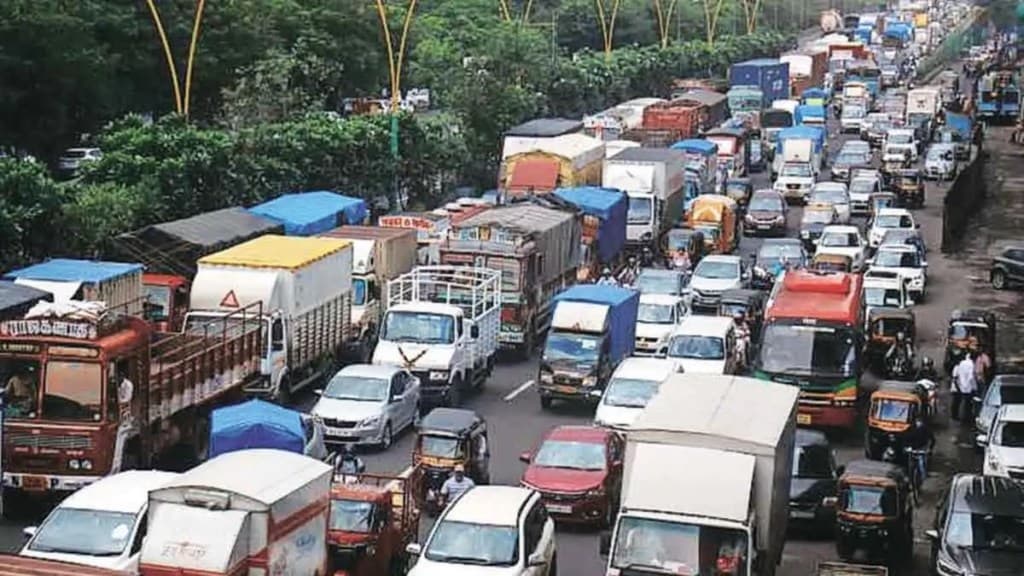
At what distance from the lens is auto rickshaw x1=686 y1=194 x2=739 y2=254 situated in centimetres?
5034

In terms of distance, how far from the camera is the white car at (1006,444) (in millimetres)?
25656

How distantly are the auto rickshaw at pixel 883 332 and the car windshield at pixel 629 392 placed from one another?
849 cm

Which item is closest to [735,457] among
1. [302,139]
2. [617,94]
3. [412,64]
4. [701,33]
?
[302,139]

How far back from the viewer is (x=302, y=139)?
49656mm

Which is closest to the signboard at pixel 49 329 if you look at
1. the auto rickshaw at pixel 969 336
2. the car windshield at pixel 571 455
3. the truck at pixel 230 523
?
the truck at pixel 230 523

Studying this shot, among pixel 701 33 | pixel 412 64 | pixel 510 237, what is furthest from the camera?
pixel 701 33

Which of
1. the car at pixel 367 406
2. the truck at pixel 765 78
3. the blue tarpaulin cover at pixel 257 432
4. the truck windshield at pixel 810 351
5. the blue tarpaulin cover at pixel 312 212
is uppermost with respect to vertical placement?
the truck at pixel 765 78

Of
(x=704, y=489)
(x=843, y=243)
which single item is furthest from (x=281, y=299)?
(x=843, y=243)

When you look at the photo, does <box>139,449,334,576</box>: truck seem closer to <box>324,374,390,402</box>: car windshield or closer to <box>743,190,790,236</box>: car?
<box>324,374,390,402</box>: car windshield

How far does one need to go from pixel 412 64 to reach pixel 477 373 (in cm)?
4736

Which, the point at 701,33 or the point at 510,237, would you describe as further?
the point at 701,33

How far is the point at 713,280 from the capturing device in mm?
41906

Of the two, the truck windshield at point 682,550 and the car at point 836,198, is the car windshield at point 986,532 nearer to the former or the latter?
the truck windshield at point 682,550

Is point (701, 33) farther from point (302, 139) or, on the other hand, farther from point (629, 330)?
point (629, 330)
